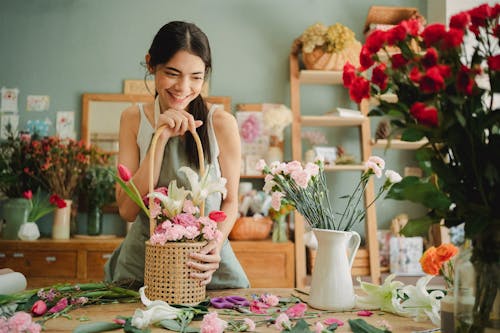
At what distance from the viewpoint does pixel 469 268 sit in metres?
0.78

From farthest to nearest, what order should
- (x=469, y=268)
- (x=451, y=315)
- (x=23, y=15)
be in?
1. (x=23, y=15)
2. (x=451, y=315)
3. (x=469, y=268)

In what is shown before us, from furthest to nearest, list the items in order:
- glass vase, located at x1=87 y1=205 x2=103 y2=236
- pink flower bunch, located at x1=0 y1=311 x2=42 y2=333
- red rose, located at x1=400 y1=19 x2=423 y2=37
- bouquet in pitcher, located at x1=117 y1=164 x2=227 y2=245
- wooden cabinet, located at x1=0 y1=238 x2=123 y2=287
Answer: glass vase, located at x1=87 y1=205 x2=103 y2=236
wooden cabinet, located at x1=0 y1=238 x2=123 y2=287
bouquet in pitcher, located at x1=117 y1=164 x2=227 y2=245
pink flower bunch, located at x1=0 y1=311 x2=42 y2=333
red rose, located at x1=400 y1=19 x2=423 y2=37

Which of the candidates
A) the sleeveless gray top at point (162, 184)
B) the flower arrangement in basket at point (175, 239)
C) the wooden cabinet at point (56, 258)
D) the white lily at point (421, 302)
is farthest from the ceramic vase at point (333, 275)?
the wooden cabinet at point (56, 258)

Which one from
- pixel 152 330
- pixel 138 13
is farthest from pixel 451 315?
pixel 138 13

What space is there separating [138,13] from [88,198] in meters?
1.60

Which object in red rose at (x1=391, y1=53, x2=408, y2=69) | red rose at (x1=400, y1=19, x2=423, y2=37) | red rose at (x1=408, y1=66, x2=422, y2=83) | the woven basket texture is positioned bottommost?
the woven basket texture

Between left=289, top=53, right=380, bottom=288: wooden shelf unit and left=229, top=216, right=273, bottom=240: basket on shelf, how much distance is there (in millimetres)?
234

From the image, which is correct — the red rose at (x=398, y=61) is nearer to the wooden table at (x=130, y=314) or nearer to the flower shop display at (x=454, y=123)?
the flower shop display at (x=454, y=123)

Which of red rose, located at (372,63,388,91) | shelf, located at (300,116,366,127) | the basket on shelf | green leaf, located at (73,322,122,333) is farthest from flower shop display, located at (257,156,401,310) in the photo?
shelf, located at (300,116,366,127)

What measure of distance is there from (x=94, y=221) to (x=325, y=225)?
2596 mm

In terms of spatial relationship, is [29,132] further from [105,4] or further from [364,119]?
[364,119]

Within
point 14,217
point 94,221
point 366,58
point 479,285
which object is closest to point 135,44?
point 94,221

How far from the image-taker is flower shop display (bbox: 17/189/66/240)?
3.16m

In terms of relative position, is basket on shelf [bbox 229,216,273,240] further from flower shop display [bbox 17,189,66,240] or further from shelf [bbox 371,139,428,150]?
flower shop display [bbox 17,189,66,240]
